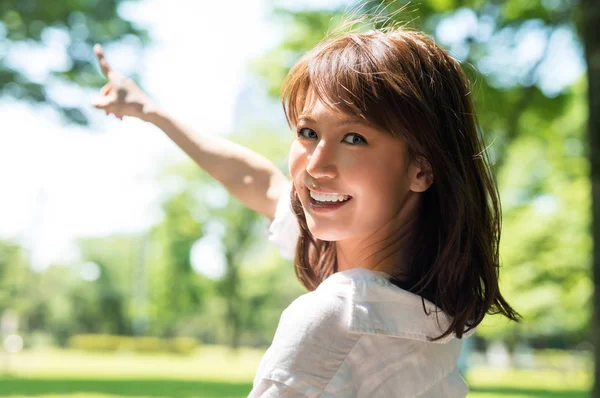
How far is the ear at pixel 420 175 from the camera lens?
1.02m

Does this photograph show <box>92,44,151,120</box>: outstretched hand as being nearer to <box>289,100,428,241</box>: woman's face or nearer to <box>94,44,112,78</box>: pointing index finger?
<box>94,44,112,78</box>: pointing index finger

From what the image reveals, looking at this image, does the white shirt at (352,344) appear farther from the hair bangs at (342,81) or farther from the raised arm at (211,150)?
the raised arm at (211,150)

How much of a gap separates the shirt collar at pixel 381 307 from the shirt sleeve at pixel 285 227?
1.12ft

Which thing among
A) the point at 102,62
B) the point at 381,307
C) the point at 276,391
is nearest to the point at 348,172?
the point at 381,307

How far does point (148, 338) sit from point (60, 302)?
340cm

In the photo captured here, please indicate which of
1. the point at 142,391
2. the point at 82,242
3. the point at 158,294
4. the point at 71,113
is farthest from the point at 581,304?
the point at 82,242

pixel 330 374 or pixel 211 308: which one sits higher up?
pixel 211 308

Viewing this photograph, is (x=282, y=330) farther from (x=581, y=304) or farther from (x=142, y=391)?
(x=581, y=304)

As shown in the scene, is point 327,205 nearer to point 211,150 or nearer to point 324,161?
point 324,161

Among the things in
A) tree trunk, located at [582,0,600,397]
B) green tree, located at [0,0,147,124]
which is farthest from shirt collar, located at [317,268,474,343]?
green tree, located at [0,0,147,124]

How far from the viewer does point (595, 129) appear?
176 inches

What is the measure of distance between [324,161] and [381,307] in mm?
196

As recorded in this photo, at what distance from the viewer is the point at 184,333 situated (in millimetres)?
32281

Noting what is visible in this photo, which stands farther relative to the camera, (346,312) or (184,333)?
(184,333)
